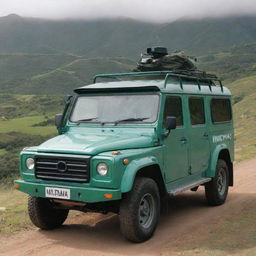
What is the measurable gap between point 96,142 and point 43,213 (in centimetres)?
161

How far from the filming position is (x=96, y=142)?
19.9 ft

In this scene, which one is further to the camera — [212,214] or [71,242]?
[212,214]

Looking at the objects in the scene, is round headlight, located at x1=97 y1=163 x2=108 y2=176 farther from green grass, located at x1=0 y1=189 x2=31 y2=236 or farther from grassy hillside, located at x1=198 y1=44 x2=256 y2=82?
grassy hillside, located at x1=198 y1=44 x2=256 y2=82

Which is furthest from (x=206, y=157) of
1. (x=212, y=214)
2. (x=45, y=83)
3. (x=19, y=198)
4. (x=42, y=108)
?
(x=45, y=83)

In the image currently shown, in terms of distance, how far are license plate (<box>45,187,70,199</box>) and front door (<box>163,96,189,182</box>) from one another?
1.72 meters

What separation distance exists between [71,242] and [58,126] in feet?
6.69

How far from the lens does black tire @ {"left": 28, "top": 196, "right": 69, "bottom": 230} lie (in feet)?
21.8

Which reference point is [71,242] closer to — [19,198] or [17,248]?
[17,248]

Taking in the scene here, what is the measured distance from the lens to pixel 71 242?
20.6 ft

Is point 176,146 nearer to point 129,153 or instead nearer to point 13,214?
point 129,153

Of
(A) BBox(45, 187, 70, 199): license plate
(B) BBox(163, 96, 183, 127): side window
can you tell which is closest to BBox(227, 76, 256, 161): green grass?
(B) BBox(163, 96, 183, 127): side window

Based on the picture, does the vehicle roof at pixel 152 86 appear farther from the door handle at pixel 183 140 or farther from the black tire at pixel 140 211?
the black tire at pixel 140 211

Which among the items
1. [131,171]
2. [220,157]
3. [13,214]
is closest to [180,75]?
[220,157]

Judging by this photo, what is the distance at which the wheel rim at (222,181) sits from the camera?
28.3 feet
